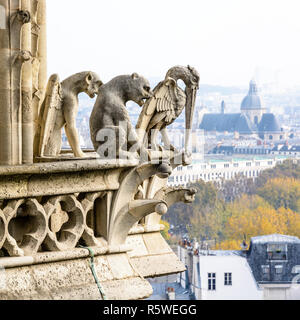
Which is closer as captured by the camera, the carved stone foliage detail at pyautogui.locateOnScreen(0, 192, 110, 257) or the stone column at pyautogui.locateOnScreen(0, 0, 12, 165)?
the carved stone foliage detail at pyautogui.locateOnScreen(0, 192, 110, 257)

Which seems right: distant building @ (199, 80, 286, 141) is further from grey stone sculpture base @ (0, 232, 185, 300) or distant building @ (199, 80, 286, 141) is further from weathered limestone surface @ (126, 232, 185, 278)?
grey stone sculpture base @ (0, 232, 185, 300)

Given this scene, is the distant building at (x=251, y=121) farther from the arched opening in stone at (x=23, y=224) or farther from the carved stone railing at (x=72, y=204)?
the arched opening in stone at (x=23, y=224)

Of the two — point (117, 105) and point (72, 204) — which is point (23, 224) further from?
point (117, 105)

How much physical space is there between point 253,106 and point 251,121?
1595 mm

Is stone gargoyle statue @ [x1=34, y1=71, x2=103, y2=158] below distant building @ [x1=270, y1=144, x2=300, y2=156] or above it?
above

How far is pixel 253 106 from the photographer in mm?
134750

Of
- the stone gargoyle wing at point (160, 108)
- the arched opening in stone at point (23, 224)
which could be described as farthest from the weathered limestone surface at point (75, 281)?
the stone gargoyle wing at point (160, 108)

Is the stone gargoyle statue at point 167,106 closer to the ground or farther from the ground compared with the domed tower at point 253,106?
farther from the ground

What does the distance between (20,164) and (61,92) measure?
7.64ft

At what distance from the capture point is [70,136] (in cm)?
868

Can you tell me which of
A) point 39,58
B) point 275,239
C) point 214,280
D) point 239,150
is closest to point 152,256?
point 39,58

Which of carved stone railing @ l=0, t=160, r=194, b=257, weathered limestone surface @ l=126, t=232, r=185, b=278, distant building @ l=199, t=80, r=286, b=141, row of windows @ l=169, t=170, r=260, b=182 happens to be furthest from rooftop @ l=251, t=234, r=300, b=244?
carved stone railing @ l=0, t=160, r=194, b=257

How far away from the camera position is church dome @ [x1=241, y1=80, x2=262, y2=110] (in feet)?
441

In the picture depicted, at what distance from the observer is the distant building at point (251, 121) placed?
12450cm
